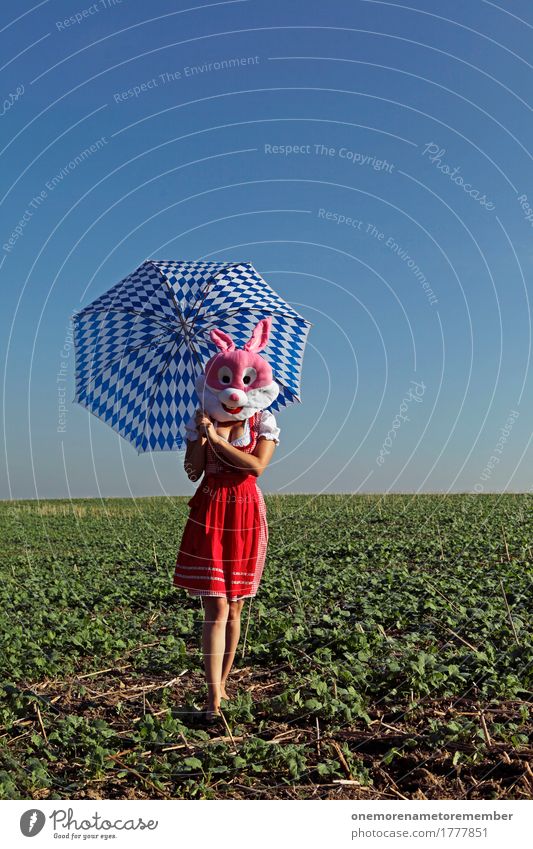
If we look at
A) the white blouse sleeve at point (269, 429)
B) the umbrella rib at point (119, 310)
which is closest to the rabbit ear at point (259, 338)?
the white blouse sleeve at point (269, 429)

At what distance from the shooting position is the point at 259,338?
561 cm

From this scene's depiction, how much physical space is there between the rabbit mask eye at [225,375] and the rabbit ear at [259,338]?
0.28 m

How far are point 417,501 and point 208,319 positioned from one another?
68.5 feet

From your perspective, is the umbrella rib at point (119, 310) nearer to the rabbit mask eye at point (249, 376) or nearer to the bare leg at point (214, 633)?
the rabbit mask eye at point (249, 376)

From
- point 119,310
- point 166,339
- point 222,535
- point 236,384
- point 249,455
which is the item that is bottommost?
point 222,535

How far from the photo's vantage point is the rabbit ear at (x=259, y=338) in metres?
5.55

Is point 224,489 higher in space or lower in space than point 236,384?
lower

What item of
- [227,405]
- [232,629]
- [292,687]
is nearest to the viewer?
[227,405]

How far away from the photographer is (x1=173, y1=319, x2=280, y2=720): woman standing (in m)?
5.32

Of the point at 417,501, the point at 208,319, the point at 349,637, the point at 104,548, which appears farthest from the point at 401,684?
the point at 417,501

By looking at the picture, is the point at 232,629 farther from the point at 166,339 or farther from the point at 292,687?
the point at 166,339

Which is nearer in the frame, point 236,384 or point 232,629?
point 236,384

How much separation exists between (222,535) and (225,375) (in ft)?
3.91

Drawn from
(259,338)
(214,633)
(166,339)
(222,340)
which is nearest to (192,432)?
(222,340)
